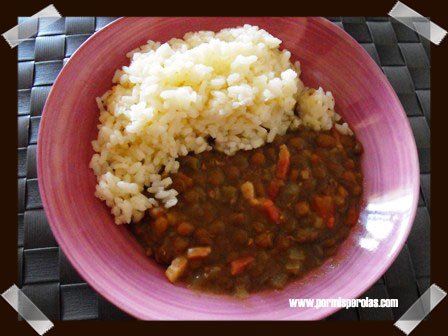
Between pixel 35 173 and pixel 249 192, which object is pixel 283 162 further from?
pixel 35 173

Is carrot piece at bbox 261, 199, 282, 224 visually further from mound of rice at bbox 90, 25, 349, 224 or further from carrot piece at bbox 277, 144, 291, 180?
mound of rice at bbox 90, 25, 349, 224

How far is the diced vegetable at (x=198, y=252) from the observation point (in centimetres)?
251

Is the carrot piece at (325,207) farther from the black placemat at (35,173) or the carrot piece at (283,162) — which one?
the black placemat at (35,173)

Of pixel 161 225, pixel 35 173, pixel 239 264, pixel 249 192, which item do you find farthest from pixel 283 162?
pixel 35 173

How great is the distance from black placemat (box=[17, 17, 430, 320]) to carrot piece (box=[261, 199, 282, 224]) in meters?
0.59

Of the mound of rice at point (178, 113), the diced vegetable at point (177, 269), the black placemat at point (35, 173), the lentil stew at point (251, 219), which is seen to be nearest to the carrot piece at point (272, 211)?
the lentil stew at point (251, 219)

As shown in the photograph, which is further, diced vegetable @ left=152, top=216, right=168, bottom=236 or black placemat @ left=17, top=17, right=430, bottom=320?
black placemat @ left=17, top=17, right=430, bottom=320

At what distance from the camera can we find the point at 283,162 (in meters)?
2.66

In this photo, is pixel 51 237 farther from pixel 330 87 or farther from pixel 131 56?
pixel 330 87

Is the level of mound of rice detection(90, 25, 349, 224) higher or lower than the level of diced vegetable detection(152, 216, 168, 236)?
higher

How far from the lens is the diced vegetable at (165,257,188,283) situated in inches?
99.0

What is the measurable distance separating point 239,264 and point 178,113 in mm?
809

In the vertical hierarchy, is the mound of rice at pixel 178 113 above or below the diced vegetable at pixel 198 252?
above

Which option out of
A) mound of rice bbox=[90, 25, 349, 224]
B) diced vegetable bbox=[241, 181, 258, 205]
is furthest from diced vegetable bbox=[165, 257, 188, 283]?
diced vegetable bbox=[241, 181, 258, 205]
